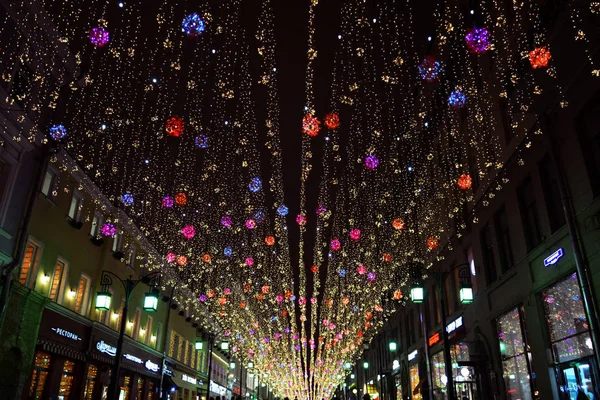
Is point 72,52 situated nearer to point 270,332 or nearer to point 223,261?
point 223,261

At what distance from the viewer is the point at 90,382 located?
72.6 feet

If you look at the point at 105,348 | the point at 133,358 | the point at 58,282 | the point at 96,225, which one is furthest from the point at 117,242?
the point at 133,358

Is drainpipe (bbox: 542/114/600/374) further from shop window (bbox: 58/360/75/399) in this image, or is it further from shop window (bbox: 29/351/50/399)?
shop window (bbox: 58/360/75/399)

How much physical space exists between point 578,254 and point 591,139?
2979 mm

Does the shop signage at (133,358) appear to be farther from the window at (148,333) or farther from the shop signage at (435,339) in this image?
the shop signage at (435,339)

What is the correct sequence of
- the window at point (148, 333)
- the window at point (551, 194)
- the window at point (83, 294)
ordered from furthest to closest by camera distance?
the window at point (148, 333)
the window at point (83, 294)
the window at point (551, 194)

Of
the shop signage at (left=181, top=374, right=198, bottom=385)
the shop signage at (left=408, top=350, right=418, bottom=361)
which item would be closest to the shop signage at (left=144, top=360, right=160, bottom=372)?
the shop signage at (left=181, top=374, right=198, bottom=385)

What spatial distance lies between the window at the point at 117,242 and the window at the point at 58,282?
5081 millimetres

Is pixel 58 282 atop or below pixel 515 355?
atop

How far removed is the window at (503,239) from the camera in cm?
1733

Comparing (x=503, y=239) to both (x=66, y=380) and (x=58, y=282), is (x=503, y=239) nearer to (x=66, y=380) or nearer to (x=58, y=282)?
(x=58, y=282)

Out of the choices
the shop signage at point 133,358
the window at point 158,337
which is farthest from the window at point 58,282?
the window at point 158,337

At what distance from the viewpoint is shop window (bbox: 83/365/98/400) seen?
21516 millimetres

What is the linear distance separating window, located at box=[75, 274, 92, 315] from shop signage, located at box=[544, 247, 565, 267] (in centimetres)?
1938
